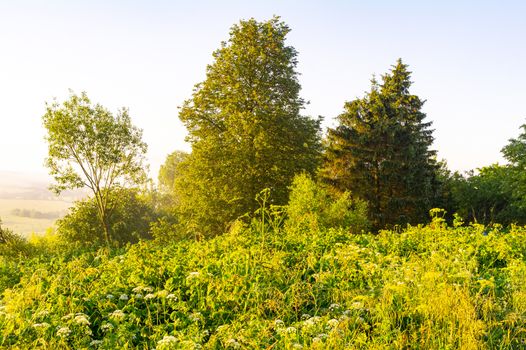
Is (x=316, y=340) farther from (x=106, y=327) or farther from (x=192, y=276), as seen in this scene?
(x=106, y=327)

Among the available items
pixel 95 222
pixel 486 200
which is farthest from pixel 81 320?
pixel 486 200

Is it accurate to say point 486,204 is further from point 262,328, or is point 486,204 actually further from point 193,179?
point 262,328

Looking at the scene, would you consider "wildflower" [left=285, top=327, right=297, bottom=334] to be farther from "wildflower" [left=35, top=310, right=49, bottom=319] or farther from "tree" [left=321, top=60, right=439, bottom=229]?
"tree" [left=321, top=60, right=439, bottom=229]

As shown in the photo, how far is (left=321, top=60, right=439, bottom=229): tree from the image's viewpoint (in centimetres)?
3016

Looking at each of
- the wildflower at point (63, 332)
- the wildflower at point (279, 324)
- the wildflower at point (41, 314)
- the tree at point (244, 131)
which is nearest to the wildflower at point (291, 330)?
the wildflower at point (279, 324)

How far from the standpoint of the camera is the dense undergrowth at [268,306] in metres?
4.82

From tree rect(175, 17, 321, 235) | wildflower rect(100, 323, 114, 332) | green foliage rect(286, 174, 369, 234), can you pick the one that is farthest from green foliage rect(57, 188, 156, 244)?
wildflower rect(100, 323, 114, 332)

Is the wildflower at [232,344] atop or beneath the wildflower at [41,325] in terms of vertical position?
beneath

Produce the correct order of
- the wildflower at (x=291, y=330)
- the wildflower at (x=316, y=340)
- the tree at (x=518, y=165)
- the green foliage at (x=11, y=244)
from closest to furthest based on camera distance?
the wildflower at (x=316, y=340), the wildflower at (x=291, y=330), the green foliage at (x=11, y=244), the tree at (x=518, y=165)

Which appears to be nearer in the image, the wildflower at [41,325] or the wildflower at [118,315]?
the wildflower at [41,325]

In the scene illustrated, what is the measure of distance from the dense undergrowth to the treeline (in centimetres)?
1207

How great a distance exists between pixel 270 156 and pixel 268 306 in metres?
19.1

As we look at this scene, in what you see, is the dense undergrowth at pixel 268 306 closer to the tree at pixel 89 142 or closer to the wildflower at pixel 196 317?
the wildflower at pixel 196 317

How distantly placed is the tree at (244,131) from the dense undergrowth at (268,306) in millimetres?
16253
